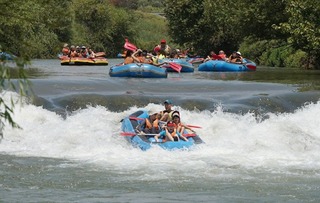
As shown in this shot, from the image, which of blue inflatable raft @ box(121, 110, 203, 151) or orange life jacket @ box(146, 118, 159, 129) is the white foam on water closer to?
blue inflatable raft @ box(121, 110, 203, 151)

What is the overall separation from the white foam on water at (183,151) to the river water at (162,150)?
0.07ft

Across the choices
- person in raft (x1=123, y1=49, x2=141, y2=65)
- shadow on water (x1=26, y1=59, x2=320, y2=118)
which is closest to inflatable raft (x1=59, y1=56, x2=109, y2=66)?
person in raft (x1=123, y1=49, x2=141, y2=65)

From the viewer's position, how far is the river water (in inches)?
400

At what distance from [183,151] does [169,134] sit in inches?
27.5

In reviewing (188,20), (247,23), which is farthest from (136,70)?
(188,20)

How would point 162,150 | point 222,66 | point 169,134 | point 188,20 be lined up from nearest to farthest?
point 162,150 < point 169,134 < point 222,66 < point 188,20

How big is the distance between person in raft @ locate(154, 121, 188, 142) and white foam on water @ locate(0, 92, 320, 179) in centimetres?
48

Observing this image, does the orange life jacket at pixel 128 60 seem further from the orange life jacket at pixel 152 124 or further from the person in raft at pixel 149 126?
the orange life jacket at pixel 152 124

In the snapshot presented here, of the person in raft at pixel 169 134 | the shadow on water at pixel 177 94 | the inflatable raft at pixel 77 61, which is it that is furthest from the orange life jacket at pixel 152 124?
the inflatable raft at pixel 77 61

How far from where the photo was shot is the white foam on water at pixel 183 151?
1252 cm

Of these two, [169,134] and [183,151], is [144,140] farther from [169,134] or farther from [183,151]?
[183,151]

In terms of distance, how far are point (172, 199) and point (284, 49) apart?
105ft

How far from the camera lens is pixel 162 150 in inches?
517

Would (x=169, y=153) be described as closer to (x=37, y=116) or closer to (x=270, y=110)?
(x=37, y=116)
